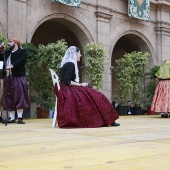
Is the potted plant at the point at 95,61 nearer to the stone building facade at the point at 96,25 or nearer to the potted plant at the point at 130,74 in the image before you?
the stone building facade at the point at 96,25

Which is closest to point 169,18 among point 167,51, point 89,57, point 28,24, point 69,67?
point 167,51

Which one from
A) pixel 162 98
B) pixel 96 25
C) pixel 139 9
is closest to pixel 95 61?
pixel 96 25

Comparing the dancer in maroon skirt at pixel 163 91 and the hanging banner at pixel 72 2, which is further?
the hanging banner at pixel 72 2

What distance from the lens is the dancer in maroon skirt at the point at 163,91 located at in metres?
8.79

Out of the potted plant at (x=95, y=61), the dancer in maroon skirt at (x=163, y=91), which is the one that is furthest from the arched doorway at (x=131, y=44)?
the dancer in maroon skirt at (x=163, y=91)

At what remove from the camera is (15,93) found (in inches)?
250

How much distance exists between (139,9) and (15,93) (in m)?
8.35

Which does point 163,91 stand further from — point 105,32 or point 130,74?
point 105,32

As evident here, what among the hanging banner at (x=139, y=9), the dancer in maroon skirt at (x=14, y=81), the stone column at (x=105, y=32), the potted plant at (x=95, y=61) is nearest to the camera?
the dancer in maroon skirt at (x=14, y=81)

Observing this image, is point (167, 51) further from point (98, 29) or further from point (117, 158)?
point (117, 158)

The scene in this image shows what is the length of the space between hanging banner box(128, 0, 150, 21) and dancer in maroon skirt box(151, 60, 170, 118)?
496 cm

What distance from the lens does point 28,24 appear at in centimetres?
1049

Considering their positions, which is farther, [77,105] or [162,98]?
[162,98]

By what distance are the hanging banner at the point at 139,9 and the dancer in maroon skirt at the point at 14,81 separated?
7.73m
